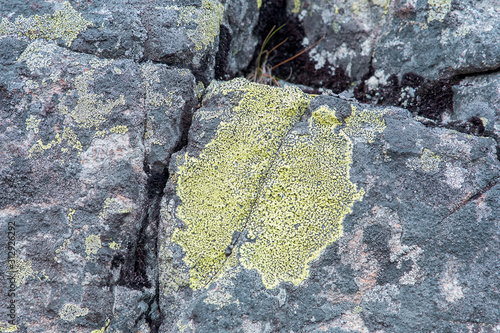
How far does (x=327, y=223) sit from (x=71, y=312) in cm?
126

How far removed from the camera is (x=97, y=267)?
175 cm

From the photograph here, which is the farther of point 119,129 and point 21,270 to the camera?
point 119,129

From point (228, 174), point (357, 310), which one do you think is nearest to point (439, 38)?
point (228, 174)

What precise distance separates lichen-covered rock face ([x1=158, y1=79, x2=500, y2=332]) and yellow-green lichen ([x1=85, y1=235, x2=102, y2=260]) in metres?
0.30

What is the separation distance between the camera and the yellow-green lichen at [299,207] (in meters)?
1.71

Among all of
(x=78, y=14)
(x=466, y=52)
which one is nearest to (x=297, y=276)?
(x=466, y=52)

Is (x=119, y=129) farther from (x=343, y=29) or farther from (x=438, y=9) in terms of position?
(x=438, y=9)

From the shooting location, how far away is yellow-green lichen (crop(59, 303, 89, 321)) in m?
1.71

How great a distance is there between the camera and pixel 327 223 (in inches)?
68.3

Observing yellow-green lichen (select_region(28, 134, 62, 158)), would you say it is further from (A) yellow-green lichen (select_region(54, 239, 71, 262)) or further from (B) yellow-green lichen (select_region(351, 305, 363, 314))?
(B) yellow-green lichen (select_region(351, 305, 363, 314))

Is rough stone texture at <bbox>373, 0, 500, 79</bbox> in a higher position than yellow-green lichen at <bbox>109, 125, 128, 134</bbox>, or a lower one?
higher

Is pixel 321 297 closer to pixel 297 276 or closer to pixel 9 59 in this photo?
pixel 297 276

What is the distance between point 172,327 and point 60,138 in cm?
107

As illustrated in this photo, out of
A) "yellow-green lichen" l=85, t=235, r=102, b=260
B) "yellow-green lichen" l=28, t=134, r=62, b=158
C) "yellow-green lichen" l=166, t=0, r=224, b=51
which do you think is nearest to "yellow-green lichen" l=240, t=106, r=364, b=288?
"yellow-green lichen" l=85, t=235, r=102, b=260
